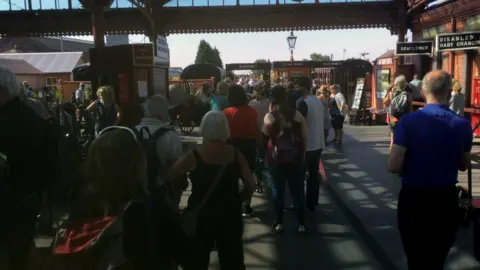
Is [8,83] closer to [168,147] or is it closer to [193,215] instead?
[168,147]

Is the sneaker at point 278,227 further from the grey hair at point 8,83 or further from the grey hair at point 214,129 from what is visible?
the grey hair at point 8,83

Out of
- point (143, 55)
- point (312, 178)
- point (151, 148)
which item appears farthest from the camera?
point (143, 55)

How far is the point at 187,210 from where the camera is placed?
130 inches

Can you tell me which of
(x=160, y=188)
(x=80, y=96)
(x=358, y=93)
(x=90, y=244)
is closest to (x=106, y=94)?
(x=160, y=188)

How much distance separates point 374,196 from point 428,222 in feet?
13.7

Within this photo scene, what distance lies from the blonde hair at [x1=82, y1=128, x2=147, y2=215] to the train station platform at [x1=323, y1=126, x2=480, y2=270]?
2768 millimetres

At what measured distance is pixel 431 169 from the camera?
3.03m

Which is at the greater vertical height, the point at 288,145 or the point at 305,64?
the point at 305,64

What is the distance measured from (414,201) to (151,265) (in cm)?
168

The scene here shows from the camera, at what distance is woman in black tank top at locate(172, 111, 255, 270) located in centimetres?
331

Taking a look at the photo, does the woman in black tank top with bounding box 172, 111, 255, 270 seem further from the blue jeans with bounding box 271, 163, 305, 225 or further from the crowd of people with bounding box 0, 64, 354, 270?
the blue jeans with bounding box 271, 163, 305, 225

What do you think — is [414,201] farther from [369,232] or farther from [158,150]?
[369,232]

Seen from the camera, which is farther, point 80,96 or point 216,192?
point 80,96

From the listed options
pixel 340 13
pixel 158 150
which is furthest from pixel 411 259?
pixel 340 13
